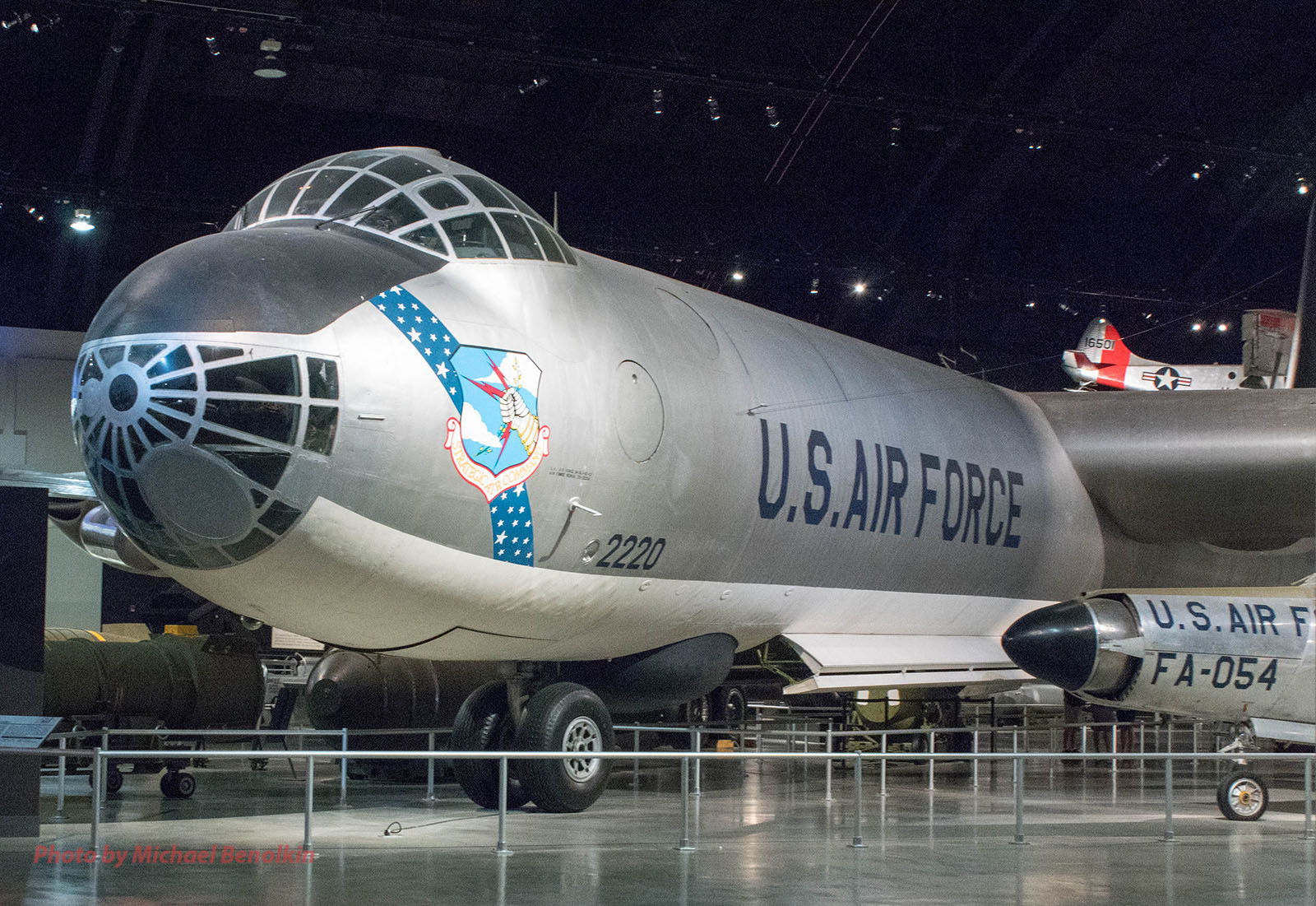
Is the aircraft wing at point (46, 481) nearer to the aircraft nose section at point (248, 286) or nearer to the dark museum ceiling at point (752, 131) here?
the aircraft nose section at point (248, 286)

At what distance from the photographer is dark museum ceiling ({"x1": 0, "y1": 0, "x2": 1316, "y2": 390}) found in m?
22.2

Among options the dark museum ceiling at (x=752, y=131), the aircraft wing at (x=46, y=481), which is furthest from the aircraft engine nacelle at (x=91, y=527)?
the dark museum ceiling at (x=752, y=131)

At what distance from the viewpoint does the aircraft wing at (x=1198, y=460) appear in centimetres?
1525

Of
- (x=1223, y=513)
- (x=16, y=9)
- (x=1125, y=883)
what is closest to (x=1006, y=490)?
(x=1223, y=513)

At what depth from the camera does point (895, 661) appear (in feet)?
43.6

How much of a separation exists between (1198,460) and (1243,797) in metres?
4.26

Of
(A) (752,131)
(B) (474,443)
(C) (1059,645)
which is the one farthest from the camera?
(A) (752,131)

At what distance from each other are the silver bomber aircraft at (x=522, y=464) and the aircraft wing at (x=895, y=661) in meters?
0.04

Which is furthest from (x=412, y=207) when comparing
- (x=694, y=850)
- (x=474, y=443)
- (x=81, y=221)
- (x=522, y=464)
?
(x=81, y=221)

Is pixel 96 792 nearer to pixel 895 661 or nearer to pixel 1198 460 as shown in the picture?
pixel 895 661

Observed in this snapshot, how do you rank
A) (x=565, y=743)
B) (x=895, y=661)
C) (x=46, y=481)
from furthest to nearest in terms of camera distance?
(x=895, y=661)
(x=46, y=481)
(x=565, y=743)

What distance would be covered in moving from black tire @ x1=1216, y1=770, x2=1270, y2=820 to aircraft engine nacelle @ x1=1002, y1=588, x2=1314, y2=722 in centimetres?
64

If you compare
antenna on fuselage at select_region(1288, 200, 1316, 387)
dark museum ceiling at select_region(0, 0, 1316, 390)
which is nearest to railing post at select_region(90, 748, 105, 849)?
dark museum ceiling at select_region(0, 0, 1316, 390)

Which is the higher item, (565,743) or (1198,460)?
(1198,460)
